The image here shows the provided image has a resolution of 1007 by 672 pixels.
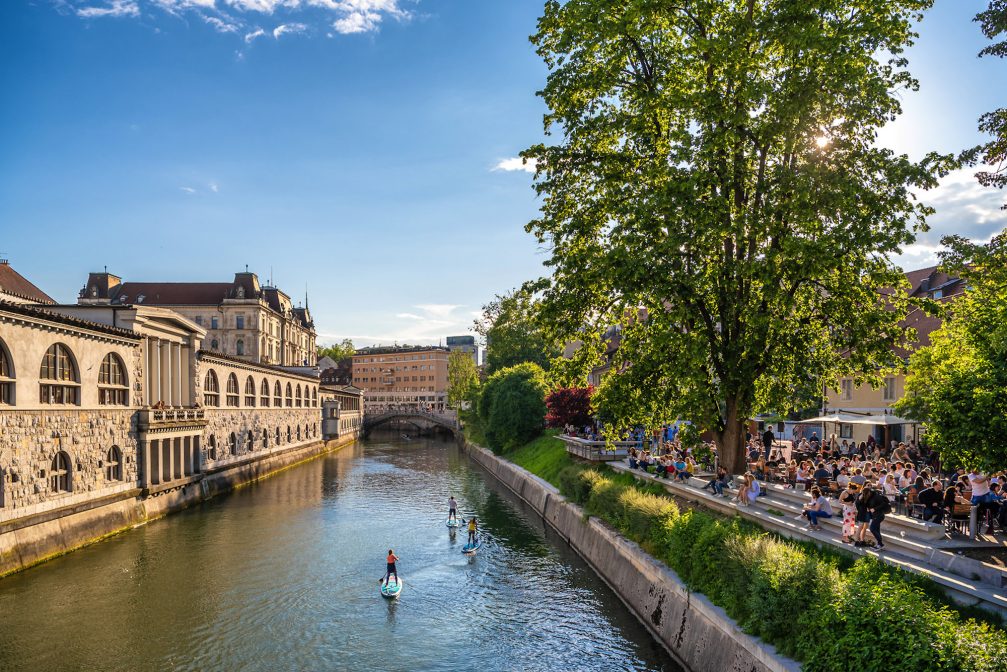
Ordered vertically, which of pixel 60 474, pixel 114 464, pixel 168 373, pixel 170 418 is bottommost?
pixel 114 464

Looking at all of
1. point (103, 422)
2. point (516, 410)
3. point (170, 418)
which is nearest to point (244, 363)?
point (170, 418)

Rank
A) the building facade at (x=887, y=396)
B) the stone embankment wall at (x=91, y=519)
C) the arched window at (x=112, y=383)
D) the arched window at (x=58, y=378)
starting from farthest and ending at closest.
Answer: the building facade at (x=887, y=396)
the arched window at (x=112, y=383)
the arched window at (x=58, y=378)
the stone embankment wall at (x=91, y=519)

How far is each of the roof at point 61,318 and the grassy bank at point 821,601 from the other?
23.8m

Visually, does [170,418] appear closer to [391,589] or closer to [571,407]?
[391,589]

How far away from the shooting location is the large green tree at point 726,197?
17.8 m

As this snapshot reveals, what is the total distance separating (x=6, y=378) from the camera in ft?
82.6

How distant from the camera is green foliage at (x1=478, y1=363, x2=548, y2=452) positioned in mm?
56875

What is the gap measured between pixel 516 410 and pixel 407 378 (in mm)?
110380

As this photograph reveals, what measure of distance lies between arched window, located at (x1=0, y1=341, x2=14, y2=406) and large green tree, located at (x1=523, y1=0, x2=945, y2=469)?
65.4 feet

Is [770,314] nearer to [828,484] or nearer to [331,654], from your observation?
[828,484]

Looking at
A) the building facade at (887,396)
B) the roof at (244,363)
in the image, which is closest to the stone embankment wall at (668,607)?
the building facade at (887,396)

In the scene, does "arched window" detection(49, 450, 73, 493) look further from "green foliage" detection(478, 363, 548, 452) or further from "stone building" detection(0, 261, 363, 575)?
"green foliage" detection(478, 363, 548, 452)

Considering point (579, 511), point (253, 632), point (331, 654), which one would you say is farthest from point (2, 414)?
point (579, 511)

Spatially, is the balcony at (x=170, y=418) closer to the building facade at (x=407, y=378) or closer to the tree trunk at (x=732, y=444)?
the tree trunk at (x=732, y=444)
